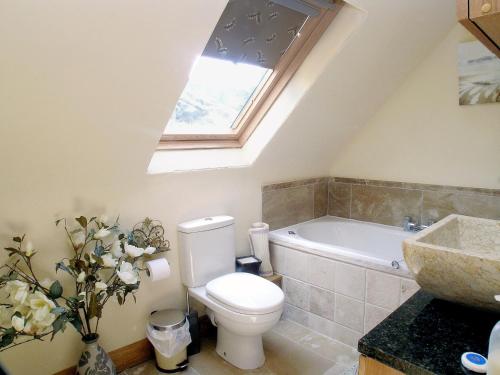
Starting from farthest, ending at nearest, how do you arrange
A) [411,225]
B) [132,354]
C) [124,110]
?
1. [411,225]
2. [132,354]
3. [124,110]

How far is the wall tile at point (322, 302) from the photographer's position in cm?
248

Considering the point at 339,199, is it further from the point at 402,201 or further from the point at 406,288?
the point at 406,288

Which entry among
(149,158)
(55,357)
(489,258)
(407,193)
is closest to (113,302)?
(55,357)

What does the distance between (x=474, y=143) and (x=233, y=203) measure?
1.83 metres

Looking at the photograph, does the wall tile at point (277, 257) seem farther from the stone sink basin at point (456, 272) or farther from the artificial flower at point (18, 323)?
the artificial flower at point (18, 323)

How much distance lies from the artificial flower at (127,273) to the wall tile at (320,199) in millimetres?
1957

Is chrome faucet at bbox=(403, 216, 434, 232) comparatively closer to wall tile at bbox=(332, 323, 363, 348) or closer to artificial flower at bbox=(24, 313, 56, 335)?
wall tile at bbox=(332, 323, 363, 348)

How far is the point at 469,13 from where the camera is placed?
2.75 feet

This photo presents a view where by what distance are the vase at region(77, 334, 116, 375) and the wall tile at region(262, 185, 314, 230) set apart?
1.48 meters

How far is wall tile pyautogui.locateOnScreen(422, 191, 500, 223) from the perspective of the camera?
2.55 metres

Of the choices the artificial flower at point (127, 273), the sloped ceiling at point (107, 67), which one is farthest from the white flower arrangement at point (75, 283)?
the sloped ceiling at point (107, 67)

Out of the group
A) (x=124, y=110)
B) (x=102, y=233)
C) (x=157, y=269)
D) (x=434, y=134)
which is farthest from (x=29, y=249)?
(x=434, y=134)

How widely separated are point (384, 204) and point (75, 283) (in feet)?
8.12

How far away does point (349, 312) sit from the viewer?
239 centimetres
